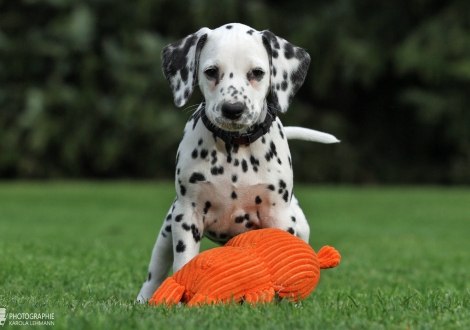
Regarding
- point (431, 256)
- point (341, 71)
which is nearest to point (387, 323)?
point (431, 256)

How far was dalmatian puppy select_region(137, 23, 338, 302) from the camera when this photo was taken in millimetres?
4035

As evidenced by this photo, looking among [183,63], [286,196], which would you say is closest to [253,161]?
[286,196]

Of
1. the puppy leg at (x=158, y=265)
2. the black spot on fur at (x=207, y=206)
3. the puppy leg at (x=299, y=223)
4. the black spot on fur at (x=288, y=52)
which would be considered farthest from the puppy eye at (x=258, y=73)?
the puppy leg at (x=158, y=265)

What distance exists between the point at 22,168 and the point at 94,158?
2.08 metres

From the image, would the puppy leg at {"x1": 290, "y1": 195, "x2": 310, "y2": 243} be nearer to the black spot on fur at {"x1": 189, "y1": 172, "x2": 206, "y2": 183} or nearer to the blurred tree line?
the black spot on fur at {"x1": 189, "y1": 172, "x2": 206, "y2": 183}

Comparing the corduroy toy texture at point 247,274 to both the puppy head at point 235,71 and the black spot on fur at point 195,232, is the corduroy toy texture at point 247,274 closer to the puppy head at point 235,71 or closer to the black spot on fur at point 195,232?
the black spot on fur at point 195,232

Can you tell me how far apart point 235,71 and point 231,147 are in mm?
453

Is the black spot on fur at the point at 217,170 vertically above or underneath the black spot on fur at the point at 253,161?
underneath

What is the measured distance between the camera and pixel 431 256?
8453mm

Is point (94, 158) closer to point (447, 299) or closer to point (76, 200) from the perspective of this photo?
point (76, 200)

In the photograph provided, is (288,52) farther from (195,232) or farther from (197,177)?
(195,232)

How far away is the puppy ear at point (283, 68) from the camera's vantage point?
4207mm

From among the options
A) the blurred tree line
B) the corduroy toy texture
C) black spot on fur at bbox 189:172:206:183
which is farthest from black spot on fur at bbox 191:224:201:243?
the blurred tree line

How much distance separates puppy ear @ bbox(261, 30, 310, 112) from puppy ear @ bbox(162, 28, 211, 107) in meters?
0.39
